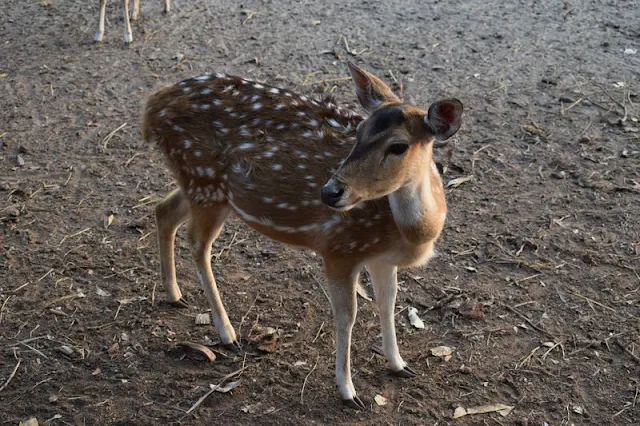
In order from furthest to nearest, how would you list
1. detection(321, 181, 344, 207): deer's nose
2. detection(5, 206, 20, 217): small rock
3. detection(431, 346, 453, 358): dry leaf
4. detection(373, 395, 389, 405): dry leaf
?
detection(5, 206, 20, 217): small rock → detection(431, 346, 453, 358): dry leaf → detection(373, 395, 389, 405): dry leaf → detection(321, 181, 344, 207): deer's nose

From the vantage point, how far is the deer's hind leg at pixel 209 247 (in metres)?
4.65

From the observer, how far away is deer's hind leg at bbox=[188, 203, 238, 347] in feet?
15.3

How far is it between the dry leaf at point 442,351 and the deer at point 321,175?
23 centimetres

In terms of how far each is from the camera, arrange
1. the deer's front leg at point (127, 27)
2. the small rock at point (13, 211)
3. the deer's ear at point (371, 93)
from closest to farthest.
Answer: the deer's ear at point (371, 93) → the small rock at point (13, 211) → the deer's front leg at point (127, 27)

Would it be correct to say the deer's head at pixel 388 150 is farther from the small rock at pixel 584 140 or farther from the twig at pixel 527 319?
the small rock at pixel 584 140

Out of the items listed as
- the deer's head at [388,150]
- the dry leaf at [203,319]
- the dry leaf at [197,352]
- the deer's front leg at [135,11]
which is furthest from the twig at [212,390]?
the deer's front leg at [135,11]

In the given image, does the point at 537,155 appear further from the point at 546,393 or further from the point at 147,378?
the point at 147,378

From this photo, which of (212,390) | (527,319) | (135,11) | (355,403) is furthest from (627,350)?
(135,11)

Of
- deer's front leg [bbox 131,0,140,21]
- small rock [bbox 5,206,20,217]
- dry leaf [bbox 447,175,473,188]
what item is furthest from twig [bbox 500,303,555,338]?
deer's front leg [bbox 131,0,140,21]

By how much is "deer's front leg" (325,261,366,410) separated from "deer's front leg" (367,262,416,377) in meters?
0.25

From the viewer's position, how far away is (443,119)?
3.76 m

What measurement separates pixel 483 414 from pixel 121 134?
4.09 metres

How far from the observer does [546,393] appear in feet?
14.9

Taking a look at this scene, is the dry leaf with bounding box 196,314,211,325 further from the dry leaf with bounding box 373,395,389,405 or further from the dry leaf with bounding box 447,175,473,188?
the dry leaf with bounding box 447,175,473,188
